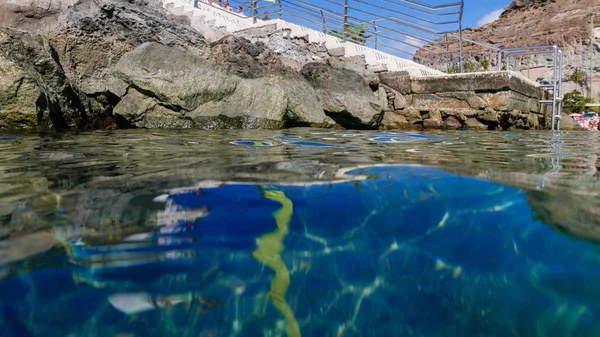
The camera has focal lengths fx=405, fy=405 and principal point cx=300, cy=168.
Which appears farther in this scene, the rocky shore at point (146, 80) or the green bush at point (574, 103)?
the green bush at point (574, 103)

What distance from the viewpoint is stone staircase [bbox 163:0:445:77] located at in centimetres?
1051

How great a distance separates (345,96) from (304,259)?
6780 millimetres

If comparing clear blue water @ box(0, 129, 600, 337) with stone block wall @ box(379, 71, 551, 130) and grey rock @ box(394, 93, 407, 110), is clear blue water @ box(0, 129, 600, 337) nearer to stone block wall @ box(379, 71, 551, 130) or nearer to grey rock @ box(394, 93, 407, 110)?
stone block wall @ box(379, 71, 551, 130)

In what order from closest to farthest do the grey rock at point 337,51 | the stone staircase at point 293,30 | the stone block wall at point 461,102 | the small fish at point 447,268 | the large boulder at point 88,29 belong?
1. the small fish at point 447,268
2. the large boulder at point 88,29
3. the stone block wall at point 461,102
4. the stone staircase at point 293,30
5. the grey rock at point 337,51

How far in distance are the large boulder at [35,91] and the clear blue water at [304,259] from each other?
12.0ft

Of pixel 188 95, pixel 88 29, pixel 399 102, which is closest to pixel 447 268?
pixel 188 95

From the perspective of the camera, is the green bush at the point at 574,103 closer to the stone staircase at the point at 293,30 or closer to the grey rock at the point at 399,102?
the stone staircase at the point at 293,30

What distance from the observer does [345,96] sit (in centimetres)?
758

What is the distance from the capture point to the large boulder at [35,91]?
14.8 feet

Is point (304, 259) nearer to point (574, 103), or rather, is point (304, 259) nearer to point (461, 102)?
point (461, 102)

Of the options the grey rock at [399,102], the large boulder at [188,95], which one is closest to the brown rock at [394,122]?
the grey rock at [399,102]

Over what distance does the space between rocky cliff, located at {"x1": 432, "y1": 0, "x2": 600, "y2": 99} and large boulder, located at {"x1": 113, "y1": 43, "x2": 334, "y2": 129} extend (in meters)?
41.3

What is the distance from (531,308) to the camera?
881mm

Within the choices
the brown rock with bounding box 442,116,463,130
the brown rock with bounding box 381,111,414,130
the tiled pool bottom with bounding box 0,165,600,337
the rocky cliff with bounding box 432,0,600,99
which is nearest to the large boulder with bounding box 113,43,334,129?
the brown rock with bounding box 381,111,414,130
